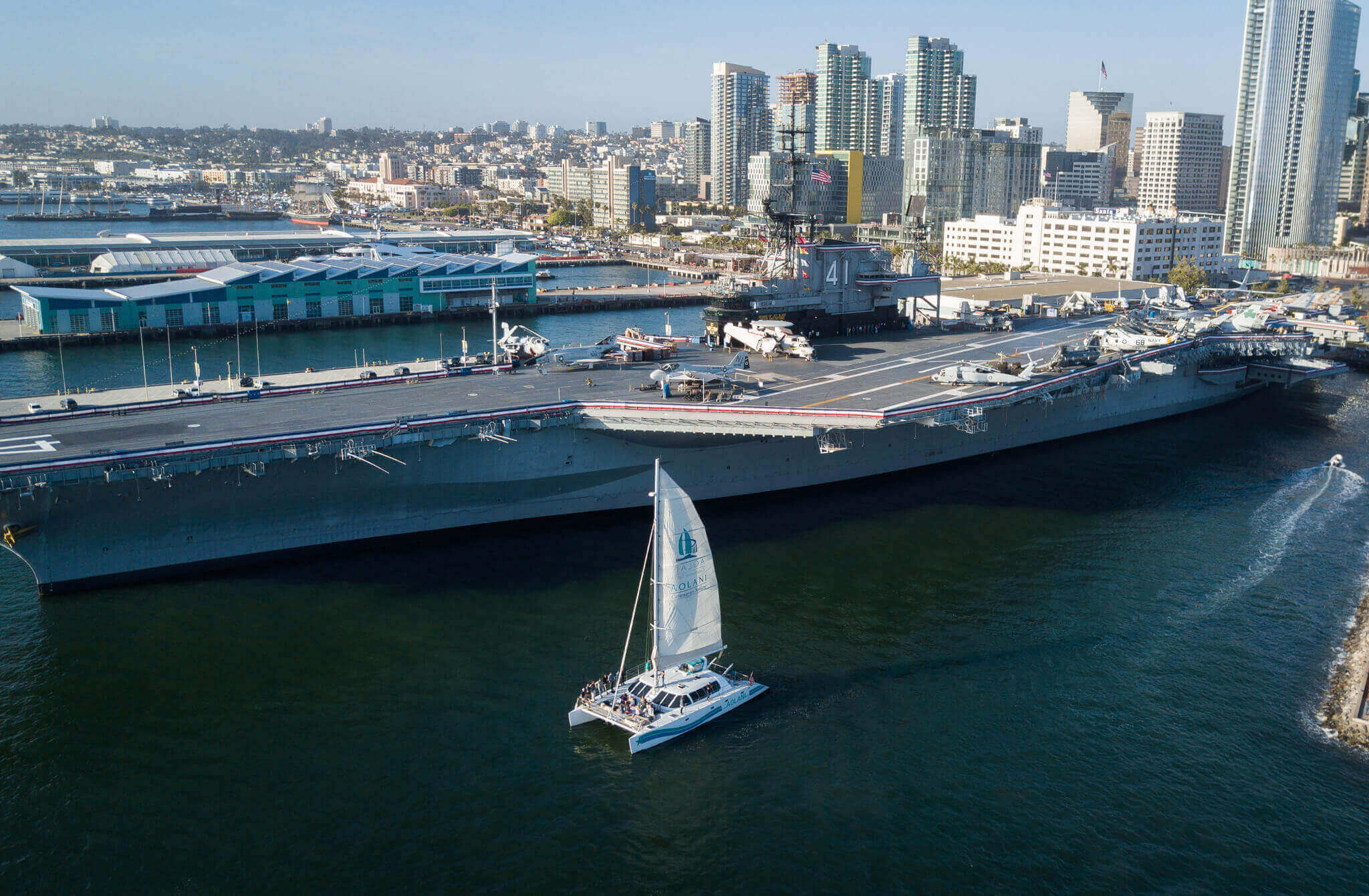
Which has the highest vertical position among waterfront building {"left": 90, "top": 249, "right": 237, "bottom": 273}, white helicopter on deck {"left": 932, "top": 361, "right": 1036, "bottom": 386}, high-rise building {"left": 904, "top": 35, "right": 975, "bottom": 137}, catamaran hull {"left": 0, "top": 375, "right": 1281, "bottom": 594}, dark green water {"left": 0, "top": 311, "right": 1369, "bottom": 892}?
high-rise building {"left": 904, "top": 35, "right": 975, "bottom": 137}

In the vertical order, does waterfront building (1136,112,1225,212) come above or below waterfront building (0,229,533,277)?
above

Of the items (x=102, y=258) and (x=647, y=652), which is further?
(x=102, y=258)

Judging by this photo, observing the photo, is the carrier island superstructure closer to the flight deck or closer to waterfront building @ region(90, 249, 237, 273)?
the flight deck

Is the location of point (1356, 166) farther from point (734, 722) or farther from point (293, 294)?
point (734, 722)

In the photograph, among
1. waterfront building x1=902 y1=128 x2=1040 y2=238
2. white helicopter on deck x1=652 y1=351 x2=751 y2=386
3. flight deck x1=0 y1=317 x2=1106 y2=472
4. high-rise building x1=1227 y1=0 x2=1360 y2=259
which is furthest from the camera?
waterfront building x1=902 y1=128 x2=1040 y2=238

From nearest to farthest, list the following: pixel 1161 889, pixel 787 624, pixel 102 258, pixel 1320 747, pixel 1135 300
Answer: pixel 1161 889 < pixel 1320 747 < pixel 787 624 < pixel 1135 300 < pixel 102 258

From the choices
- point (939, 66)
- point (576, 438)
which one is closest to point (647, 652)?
point (576, 438)

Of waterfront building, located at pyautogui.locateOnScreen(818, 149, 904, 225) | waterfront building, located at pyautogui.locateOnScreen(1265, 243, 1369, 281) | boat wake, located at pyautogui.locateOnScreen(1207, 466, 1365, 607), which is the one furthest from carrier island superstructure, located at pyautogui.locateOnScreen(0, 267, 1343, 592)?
waterfront building, located at pyautogui.locateOnScreen(818, 149, 904, 225)

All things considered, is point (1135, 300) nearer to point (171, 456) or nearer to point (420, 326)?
point (420, 326)
